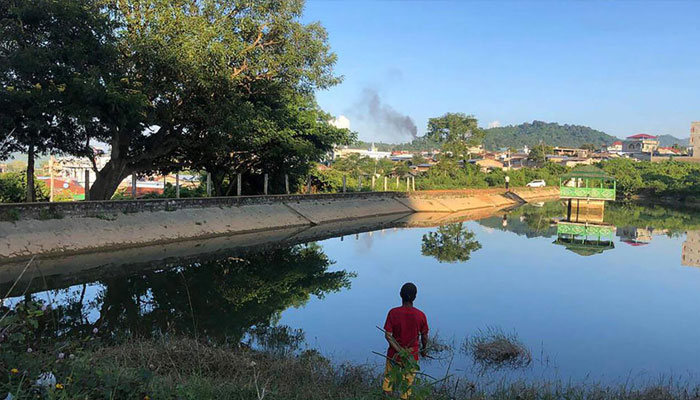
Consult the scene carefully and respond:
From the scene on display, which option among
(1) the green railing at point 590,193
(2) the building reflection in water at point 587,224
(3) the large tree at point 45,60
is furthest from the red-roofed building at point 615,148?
(3) the large tree at point 45,60

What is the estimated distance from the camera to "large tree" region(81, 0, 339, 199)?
2052 centimetres

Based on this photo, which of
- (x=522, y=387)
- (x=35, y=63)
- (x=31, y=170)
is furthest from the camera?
(x=31, y=170)

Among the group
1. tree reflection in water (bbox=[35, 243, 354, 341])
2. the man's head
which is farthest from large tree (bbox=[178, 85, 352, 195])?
the man's head

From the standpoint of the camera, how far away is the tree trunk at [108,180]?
23.3 m

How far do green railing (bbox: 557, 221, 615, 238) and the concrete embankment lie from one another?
13379mm

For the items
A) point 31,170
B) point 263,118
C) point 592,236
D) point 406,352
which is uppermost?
point 263,118

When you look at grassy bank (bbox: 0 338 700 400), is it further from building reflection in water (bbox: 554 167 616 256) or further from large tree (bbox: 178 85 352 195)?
building reflection in water (bbox: 554 167 616 256)

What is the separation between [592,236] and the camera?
30.2 metres

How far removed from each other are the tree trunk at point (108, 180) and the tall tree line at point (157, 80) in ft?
0.16

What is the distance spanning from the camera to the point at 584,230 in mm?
33438

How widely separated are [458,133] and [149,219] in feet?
178

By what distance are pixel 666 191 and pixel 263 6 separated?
60.9 metres

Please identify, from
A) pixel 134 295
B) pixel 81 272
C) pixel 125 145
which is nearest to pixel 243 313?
pixel 134 295

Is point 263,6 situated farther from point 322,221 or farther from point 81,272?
point 81,272
